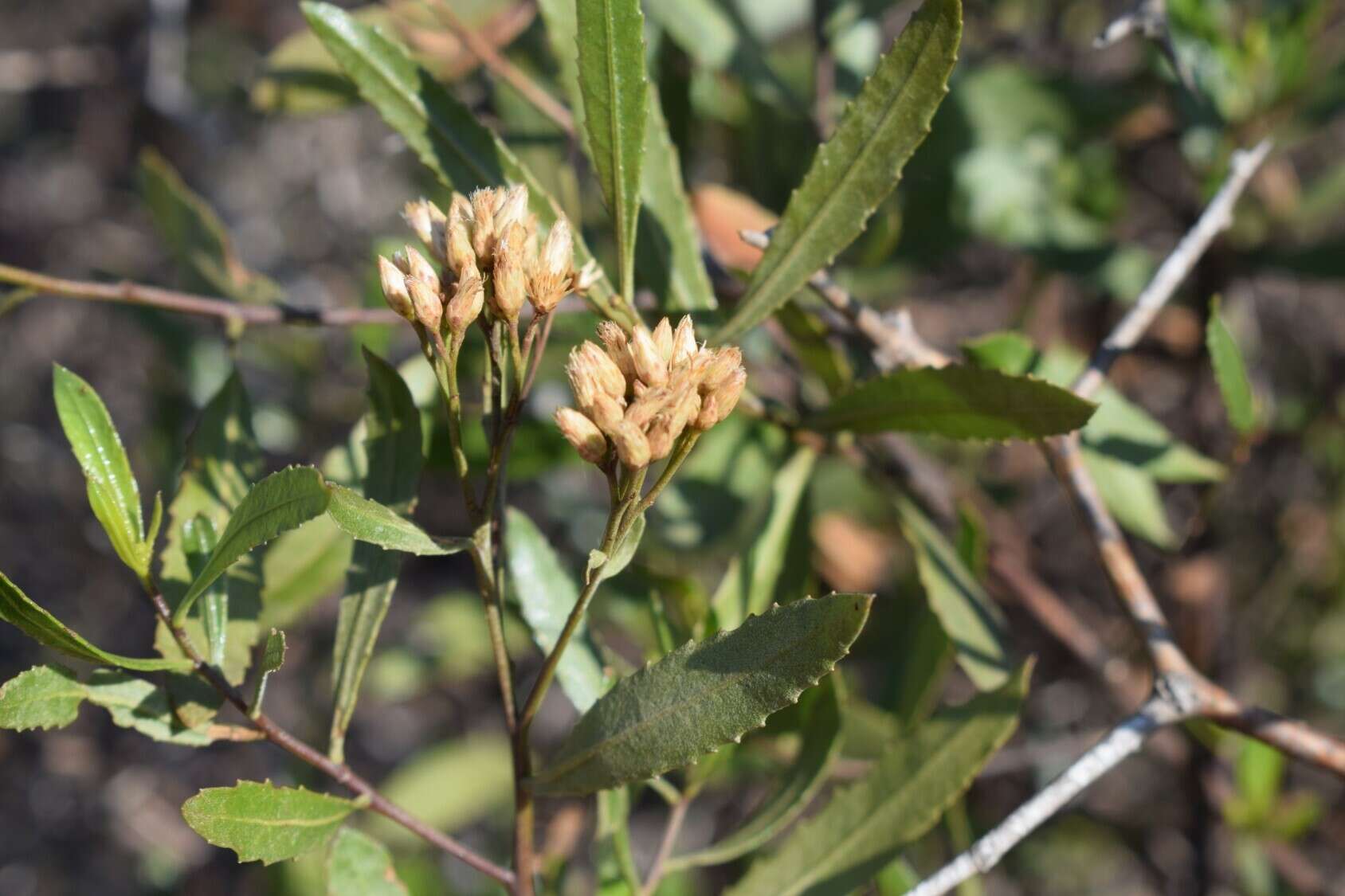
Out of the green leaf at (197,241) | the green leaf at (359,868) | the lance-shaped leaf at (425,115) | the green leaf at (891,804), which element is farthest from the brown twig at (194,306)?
the green leaf at (891,804)

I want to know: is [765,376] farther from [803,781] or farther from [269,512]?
[269,512]

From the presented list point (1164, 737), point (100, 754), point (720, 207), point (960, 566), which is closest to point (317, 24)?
point (720, 207)

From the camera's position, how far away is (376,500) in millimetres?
1012

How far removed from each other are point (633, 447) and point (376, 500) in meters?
0.36

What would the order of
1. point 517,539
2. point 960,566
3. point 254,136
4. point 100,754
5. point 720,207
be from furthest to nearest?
1. point 254,136
2. point 100,754
3. point 720,207
4. point 960,566
5. point 517,539

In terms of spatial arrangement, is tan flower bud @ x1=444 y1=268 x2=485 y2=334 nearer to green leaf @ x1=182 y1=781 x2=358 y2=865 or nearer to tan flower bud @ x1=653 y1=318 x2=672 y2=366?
tan flower bud @ x1=653 y1=318 x2=672 y2=366

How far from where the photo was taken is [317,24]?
41.5 inches

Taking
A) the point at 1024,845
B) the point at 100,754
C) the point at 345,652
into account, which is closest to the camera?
the point at 345,652

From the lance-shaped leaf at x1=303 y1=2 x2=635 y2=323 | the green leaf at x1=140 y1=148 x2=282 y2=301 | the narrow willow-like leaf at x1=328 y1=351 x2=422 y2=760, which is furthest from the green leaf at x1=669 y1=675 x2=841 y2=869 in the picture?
the green leaf at x1=140 y1=148 x2=282 y2=301

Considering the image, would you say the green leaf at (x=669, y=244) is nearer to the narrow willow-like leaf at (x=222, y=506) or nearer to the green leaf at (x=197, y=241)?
the narrow willow-like leaf at (x=222, y=506)

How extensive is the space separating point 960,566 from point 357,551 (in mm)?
693

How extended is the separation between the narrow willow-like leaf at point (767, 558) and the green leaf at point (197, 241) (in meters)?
0.74

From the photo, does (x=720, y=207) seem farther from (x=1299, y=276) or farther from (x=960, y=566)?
(x=1299, y=276)

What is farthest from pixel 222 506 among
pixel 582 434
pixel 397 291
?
pixel 582 434
